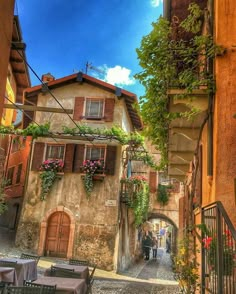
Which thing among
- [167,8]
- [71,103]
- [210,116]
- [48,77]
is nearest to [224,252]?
[210,116]

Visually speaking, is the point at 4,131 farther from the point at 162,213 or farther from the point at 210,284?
the point at 210,284

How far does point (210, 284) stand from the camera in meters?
4.59

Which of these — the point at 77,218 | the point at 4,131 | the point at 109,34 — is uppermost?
the point at 109,34

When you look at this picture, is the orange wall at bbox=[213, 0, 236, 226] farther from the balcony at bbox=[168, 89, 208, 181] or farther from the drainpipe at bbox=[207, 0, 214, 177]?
the balcony at bbox=[168, 89, 208, 181]

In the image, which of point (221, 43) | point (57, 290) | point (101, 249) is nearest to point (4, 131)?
point (101, 249)

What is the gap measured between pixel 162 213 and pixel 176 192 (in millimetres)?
1693

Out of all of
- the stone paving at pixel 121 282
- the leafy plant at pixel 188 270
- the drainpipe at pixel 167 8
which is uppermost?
the drainpipe at pixel 167 8

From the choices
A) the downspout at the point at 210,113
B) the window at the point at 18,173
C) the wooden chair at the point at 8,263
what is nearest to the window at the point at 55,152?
the window at the point at 18,173

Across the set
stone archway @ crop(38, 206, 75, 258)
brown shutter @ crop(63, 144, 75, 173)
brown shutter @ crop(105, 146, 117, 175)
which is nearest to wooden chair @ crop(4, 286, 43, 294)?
stone archway @ crop(38, 206, 75, 258)

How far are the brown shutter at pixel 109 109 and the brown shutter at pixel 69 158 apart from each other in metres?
2.54

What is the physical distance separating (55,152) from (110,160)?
10.6 ft

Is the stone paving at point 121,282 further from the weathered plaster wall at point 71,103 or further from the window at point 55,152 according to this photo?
the weathered plaster wall at point 71,103

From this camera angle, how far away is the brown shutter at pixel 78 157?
57.7 feet

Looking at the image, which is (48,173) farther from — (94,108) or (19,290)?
(19,290)
